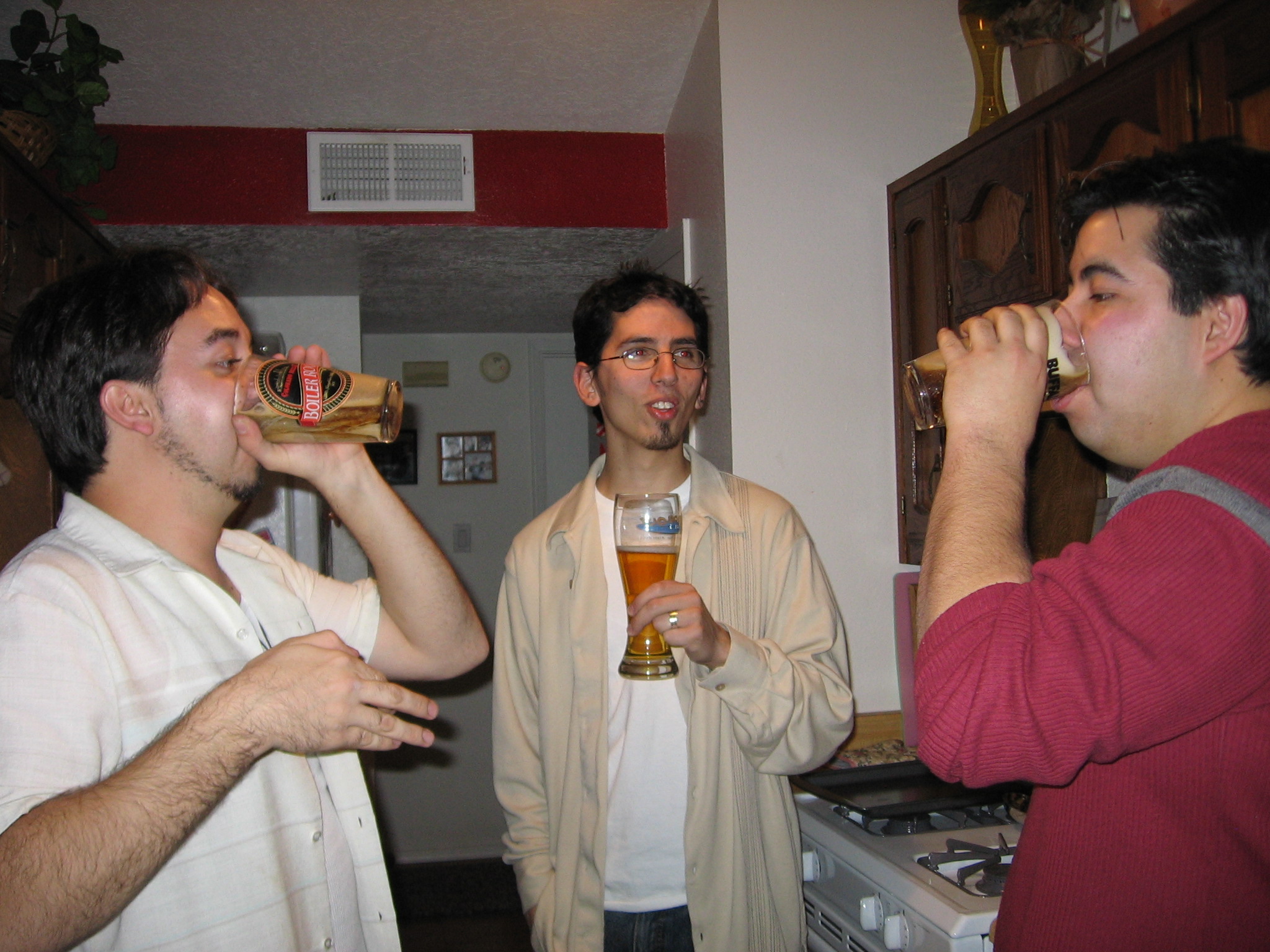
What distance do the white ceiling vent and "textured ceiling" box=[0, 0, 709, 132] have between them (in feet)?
0.19

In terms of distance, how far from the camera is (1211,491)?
27.9 inches

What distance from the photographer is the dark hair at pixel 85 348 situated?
113 centimetres

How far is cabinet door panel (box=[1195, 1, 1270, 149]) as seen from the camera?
1269mm

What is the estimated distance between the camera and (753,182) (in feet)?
7.59

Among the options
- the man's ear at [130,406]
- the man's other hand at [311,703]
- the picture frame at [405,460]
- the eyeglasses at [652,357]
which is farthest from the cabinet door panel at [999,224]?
the picture frame at [405,460]

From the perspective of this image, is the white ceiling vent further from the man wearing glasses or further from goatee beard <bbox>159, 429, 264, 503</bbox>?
goatee beard <bbox>159, 429, 264, 503</bbox>

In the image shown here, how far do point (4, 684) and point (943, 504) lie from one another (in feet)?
3.11

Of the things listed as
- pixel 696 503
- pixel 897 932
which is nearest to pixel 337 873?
pixel 696 503

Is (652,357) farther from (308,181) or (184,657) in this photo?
(308,181)

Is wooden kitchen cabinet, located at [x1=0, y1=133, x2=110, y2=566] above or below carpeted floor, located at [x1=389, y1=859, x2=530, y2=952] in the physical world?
above

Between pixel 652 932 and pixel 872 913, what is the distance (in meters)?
0.45

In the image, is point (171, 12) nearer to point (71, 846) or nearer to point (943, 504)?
point (71, 846)

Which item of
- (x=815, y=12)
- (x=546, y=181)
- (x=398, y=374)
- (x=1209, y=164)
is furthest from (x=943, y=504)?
(x=398, y=374)

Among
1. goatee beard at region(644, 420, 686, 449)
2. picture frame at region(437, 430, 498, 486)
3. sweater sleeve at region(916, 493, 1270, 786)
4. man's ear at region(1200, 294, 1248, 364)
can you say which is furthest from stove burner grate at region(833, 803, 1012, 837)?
picture frame at region(437, 430, 498, 486)
